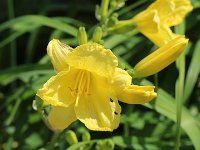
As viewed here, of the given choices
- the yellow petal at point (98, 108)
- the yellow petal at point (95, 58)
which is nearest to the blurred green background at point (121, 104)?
the yellow petal at point (98, 108)

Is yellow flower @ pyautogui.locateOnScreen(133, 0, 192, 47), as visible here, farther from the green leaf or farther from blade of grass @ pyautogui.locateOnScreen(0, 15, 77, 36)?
blade of grass @ pyautogui.locateOnScreen(0, 15, 77, 36)

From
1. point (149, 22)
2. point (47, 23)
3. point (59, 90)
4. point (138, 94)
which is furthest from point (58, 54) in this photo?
point (47, 23)

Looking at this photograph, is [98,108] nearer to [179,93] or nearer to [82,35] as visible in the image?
[82,35]

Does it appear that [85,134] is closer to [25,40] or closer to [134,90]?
[134,90]

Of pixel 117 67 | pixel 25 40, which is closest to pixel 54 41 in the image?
pixel 117 67

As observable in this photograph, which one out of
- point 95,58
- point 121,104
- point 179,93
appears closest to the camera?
point 95,58
